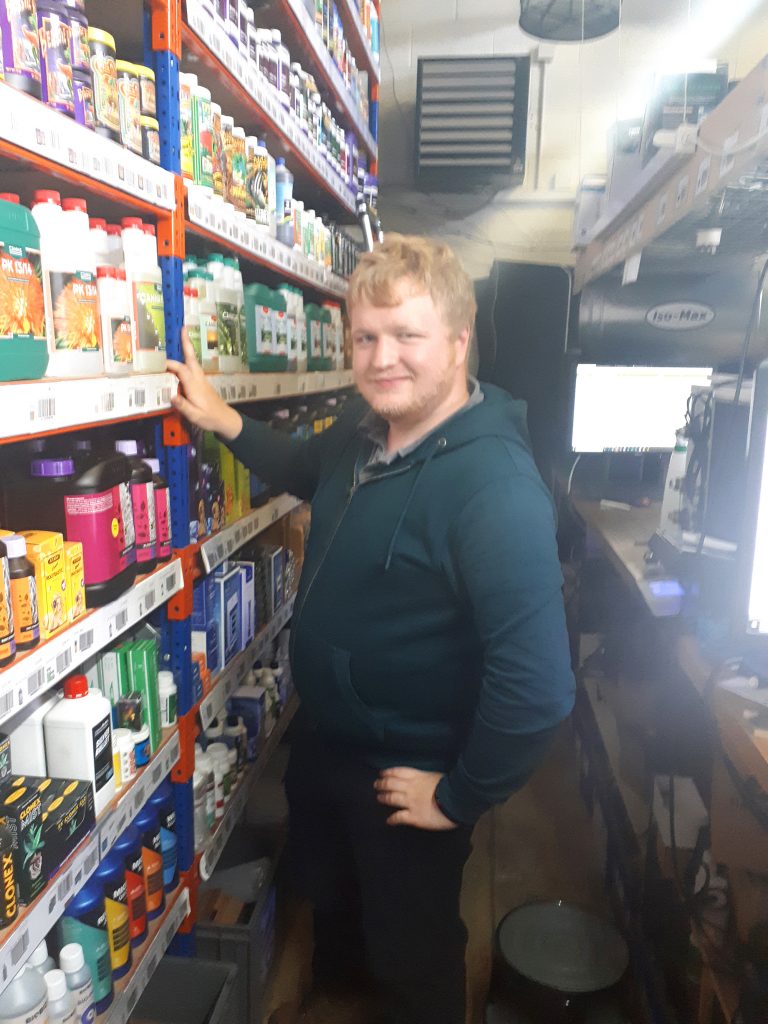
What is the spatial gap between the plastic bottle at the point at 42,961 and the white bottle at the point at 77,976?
0.02 meters

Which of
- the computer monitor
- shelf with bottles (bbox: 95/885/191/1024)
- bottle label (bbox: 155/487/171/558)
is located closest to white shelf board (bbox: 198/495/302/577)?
bottle label (bbox: 155/487/171/558)

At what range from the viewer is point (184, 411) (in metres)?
1.54

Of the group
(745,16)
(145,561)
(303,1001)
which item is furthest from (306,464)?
(745,16)

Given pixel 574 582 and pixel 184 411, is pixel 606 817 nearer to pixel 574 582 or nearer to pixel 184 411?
pixel 574 582

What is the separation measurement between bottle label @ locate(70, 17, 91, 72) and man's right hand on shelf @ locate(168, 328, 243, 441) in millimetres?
475

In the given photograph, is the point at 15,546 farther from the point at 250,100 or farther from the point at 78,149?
the point at 250,100

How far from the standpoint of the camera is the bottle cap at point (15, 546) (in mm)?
1056

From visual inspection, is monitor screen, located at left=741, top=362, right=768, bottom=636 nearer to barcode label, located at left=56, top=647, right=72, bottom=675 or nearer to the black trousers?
the black trousers

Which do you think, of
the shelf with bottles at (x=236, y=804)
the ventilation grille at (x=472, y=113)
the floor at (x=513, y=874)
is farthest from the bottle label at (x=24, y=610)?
the ventilation grille at (x=472, y=113)

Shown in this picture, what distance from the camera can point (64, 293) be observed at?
1123mm

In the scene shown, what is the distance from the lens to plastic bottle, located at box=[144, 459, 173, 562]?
1.50 metres

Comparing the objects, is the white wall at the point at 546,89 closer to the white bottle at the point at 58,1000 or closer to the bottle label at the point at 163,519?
the bottle label at the point at 163,519

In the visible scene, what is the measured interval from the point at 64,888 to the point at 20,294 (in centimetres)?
83

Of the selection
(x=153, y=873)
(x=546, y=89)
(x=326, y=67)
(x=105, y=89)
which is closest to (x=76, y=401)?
(x=105, y=89)
